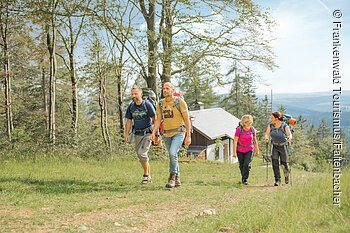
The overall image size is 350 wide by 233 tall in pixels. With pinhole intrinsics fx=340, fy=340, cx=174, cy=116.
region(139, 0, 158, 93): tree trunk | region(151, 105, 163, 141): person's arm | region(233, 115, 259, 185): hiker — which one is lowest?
region(233, 115, 259, 185): hiker

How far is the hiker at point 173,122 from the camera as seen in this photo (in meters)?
6.93

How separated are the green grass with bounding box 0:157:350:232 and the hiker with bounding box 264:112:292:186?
42.0 inches

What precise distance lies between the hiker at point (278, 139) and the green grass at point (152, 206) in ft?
3.50

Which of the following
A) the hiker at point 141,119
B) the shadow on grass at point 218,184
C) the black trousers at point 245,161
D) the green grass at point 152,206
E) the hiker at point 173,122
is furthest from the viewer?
the black trousers at point 245,161

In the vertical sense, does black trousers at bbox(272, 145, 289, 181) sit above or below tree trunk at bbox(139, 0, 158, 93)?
below

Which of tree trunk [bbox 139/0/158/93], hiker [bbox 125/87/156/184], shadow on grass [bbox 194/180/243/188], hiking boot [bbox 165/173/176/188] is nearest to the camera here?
hiking boot [bbox 165/173/176/188]

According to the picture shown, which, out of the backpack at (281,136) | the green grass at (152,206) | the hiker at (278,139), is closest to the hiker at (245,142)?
the hiker at (278,139)

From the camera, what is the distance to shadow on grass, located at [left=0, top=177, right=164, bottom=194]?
6.54 metres

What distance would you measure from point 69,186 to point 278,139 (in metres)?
4.87

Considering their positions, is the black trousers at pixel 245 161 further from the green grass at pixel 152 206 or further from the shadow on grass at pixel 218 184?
the green grass at pixel 152 206

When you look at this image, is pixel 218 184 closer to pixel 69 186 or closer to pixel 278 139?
pixel 278 139

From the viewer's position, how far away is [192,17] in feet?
47.5

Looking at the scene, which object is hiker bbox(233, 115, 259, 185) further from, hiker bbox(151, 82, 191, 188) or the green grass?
hiker bbox(151, 82, 191, 188)

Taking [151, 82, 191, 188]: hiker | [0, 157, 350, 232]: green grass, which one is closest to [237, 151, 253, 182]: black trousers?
[0, 157, 350, 232]: green grass
